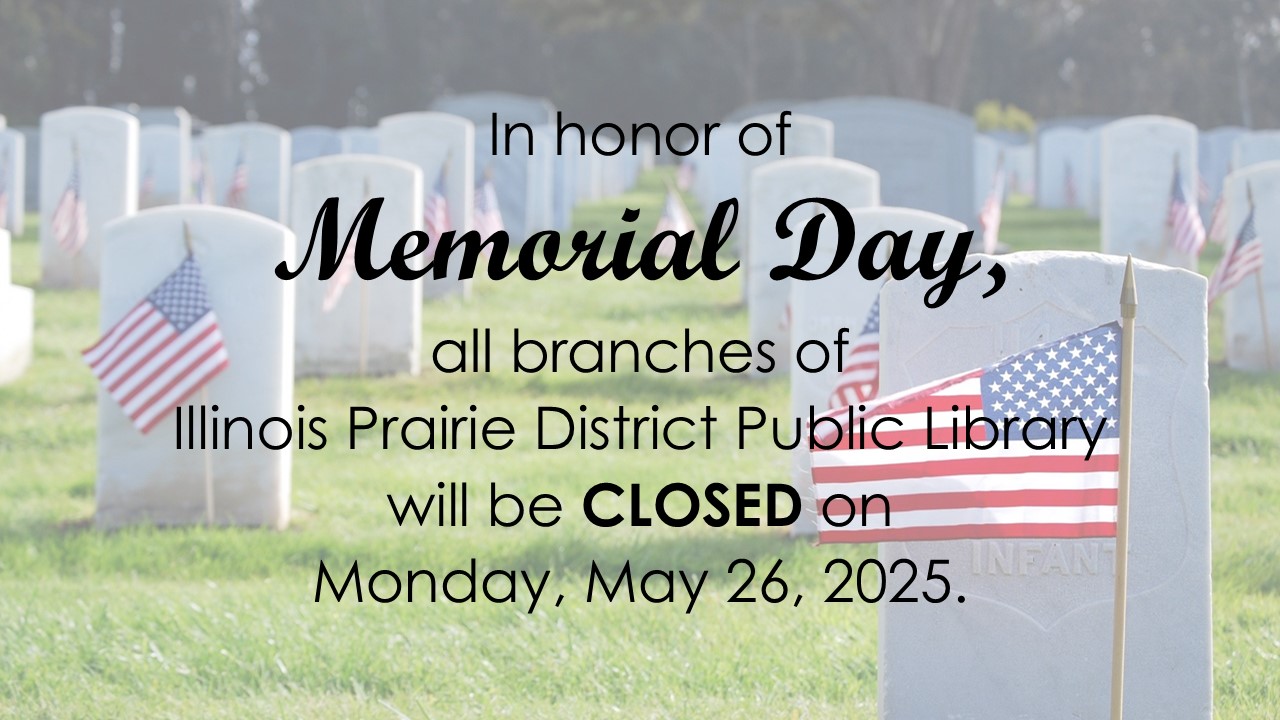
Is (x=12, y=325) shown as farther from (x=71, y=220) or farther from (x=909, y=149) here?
(x=909, y=149)

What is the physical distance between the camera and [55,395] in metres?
10.2

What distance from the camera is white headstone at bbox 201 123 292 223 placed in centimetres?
2098

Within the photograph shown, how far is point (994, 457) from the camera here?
3.82 meters

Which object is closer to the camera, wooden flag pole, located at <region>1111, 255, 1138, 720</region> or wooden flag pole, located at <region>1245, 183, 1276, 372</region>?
wooden flag pole, located at <region>1111, 255, 1138, 720</region>

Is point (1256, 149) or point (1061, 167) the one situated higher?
point (1061, 167)

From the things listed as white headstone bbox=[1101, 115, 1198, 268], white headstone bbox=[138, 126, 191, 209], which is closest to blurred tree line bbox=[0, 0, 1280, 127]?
white headstone bbox=[138, 126, 191, 209]

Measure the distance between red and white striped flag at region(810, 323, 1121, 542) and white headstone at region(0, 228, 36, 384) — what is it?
305 inches

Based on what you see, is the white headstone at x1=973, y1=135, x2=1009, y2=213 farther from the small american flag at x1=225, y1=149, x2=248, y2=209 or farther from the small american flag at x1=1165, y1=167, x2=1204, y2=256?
the small american flag at x1=1165, y1=167, x2=1204, y2=256

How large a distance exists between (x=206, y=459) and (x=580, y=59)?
6418 cm

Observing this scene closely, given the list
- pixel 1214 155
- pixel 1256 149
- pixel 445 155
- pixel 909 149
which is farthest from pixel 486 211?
pixel 1214 155

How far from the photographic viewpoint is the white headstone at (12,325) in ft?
34.3

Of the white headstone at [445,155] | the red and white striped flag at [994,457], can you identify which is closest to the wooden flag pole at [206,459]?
the red and white striped flag at [994,457]

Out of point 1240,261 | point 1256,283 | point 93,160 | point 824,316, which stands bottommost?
point 824,316

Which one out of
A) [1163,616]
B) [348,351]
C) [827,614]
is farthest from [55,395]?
[1163,616]
